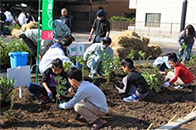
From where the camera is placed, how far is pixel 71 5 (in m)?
27.8

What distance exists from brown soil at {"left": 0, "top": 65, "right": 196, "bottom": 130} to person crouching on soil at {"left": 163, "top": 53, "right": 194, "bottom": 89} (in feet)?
1.31

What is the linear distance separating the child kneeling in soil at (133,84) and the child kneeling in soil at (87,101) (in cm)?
113

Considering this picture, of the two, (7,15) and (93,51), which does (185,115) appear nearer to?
(93,51)

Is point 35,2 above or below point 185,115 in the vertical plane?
above

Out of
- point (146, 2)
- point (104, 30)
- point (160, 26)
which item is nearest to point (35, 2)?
point (146, 2)

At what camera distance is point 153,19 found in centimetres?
2209

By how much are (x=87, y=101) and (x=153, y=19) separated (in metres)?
19.5

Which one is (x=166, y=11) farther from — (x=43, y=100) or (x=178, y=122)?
(x=43, y=100)

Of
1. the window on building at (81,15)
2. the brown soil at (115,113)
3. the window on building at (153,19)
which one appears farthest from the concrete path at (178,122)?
the window on building at (81,15)

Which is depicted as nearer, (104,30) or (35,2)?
(104,30)

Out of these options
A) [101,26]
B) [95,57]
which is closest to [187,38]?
[101,26]

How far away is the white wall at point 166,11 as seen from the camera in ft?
63.2

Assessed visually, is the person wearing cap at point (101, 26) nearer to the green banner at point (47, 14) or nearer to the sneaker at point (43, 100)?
the green banner at point (47, 14)

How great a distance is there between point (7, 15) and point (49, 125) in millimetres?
17203
